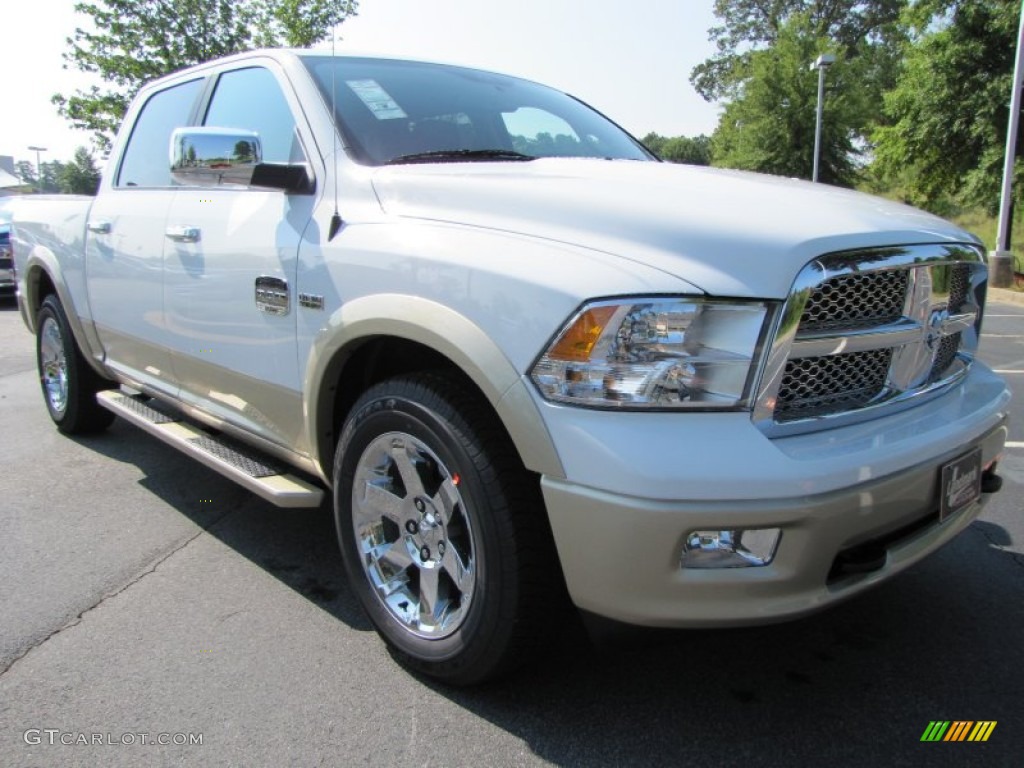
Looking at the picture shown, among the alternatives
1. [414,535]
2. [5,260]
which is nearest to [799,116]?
[5,260]

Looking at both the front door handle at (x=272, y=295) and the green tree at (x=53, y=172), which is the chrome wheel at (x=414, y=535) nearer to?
the front door handle at (x=272, y=295)

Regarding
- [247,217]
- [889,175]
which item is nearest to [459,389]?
[247,217]

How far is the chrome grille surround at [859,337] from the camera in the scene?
6.08 feet

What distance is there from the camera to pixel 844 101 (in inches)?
1156

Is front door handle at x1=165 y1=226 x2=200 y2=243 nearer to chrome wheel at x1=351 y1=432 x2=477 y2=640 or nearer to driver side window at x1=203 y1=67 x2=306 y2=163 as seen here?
driver side window at x1=203 y1=67 x2=306 y2=163

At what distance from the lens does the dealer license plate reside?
2.11 m

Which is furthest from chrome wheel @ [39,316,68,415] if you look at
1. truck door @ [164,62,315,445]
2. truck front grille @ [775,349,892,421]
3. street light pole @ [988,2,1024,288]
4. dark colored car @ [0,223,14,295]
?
street light pole @ [988,2,1024,288]

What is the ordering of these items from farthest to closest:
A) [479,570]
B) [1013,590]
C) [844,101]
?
1. [844,101]
2. [1013,590]
3. [479,570]

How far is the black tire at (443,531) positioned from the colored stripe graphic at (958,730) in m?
1.07

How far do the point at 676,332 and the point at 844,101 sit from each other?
1247 inches

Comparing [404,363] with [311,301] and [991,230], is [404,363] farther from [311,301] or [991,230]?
[991,230]

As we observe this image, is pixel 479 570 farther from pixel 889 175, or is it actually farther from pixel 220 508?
pixel 889 175

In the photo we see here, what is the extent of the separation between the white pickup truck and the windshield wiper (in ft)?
0.06

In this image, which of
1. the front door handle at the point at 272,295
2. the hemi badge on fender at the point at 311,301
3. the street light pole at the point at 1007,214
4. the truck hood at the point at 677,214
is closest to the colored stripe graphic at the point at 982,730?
the truck hood at the point at 677,214
